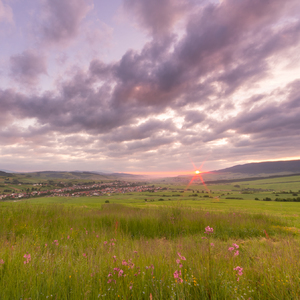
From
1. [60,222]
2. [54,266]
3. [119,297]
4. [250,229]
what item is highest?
[54,266]

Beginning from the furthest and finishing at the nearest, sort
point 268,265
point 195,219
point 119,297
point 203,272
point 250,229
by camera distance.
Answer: point 195,219, point 250,229, point 268,265, point 203,272, point 119,297

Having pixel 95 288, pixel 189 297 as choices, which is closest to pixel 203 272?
pixel 189 297

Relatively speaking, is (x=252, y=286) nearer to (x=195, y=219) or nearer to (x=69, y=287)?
(x=69, y=287)

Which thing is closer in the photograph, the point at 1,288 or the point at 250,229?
the point at 1,288

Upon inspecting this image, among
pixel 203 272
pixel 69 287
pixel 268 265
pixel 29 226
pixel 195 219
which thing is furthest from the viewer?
pixel 195 219

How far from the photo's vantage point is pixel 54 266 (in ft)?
12.6

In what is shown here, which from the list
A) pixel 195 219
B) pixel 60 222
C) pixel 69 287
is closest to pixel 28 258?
pixel 69 287

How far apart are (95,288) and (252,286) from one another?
11.0 ft

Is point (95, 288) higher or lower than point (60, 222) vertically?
higher

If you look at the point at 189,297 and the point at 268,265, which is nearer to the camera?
the point at 189,297

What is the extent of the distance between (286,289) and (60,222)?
11.0 metres

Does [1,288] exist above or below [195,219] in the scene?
above

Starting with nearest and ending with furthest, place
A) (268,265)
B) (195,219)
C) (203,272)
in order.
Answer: (203,272) < (268,265) < (195,219)

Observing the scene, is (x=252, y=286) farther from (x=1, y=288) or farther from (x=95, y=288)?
(x=1, y=288)
